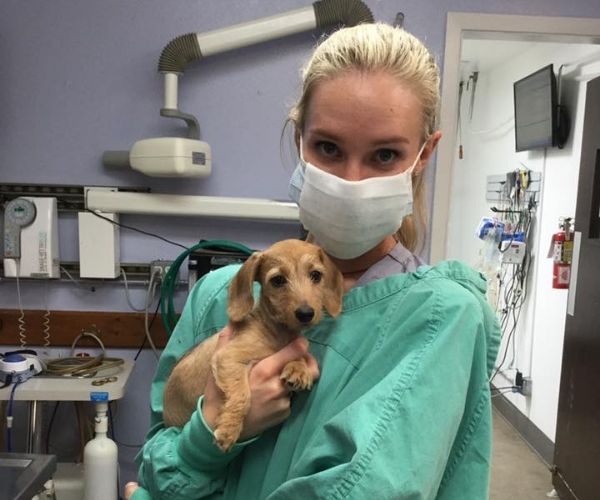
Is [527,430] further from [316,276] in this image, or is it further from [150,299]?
[316,276]

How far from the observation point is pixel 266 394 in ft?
2.72

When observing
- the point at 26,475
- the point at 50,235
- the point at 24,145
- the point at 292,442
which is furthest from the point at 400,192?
the point at 24,145

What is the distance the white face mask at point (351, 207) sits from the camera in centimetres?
92

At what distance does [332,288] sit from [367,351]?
5.4 inches

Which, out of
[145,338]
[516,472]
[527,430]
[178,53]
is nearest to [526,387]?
[527,430]

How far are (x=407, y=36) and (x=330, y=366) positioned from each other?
1.84 feet

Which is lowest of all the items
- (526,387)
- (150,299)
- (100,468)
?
(526,387)

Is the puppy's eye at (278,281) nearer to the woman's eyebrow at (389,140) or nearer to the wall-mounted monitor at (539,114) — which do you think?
the woman's eyebrow at (389,140)

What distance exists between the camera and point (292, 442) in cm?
82

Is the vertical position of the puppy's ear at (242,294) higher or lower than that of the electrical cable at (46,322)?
higher

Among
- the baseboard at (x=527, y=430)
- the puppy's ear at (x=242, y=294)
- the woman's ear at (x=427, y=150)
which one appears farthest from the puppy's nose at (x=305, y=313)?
the baseboard at (x=527, y=430)

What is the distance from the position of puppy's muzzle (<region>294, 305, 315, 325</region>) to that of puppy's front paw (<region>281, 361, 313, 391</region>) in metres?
0.07

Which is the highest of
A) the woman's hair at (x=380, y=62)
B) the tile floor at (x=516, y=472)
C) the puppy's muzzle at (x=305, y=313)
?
the woman's hair at (x=380, y=62)

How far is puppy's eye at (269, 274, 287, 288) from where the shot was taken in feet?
3.08
